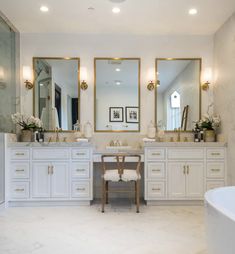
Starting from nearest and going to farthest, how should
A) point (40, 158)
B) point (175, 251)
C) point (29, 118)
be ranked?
point (175, 251)
point (40, 158)
point (29, 118)

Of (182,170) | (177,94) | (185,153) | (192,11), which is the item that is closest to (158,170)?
(182,170)

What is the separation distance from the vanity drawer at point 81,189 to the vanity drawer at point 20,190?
66 centimetres

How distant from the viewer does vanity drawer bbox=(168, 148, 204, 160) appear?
13.2 ft

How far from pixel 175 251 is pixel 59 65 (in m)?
3.31

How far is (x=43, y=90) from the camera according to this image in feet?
15.0

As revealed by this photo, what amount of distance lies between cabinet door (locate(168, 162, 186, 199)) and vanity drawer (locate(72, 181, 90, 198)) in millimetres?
1176

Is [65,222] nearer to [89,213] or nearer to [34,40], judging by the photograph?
[89,213]

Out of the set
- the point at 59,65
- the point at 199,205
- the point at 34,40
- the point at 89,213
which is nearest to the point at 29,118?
the point at 59,65

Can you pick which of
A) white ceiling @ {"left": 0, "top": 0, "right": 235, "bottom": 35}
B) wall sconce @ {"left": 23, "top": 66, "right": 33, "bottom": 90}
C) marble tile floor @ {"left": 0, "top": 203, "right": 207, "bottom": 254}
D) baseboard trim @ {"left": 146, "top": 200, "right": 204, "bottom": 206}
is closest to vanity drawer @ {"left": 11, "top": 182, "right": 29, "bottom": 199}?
marble tile floor @ {"left": 0, "top": 203, "right": 207, "bottom": 254}

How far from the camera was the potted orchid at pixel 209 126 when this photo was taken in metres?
4.30

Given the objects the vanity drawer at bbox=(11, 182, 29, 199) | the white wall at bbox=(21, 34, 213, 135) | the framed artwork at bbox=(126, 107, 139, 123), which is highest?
the white wall at bbox=(21, 34, 213, 135)

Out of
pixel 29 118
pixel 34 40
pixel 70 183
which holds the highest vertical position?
pixel 34 40

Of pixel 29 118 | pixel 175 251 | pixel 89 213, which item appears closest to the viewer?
pixel 175 251

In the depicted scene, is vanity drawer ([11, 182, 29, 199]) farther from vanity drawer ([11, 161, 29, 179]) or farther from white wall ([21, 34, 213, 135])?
white wall ([21, 34, 213, 135])
